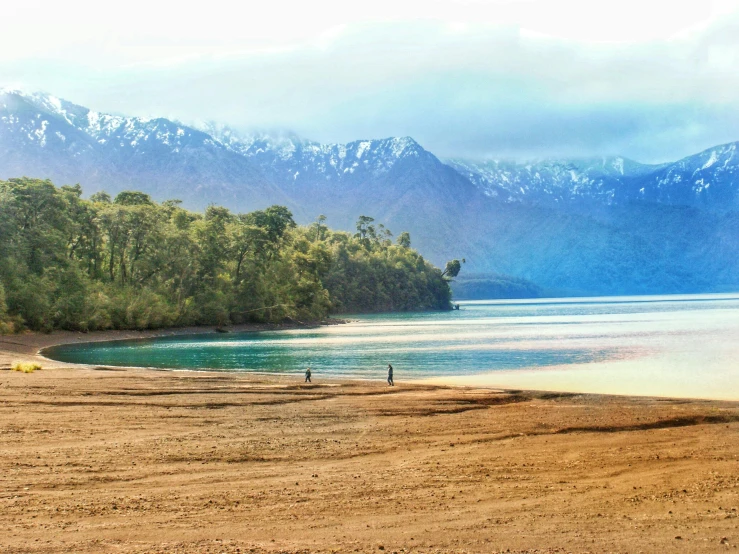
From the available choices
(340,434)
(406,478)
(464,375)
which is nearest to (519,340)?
(464,375)

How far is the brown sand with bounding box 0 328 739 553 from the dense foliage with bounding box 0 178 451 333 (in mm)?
57214

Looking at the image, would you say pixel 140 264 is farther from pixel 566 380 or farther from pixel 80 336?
pixel 566 380

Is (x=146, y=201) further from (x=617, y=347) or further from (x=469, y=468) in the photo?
(x=469, y=468)

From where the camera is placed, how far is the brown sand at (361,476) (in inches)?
440

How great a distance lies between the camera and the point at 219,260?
4412 inches

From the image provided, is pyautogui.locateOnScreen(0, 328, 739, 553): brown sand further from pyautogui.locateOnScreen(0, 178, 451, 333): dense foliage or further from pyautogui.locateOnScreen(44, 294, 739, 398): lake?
pyautogui.locateOnScreen(0, 178, 451, 333): dense foliage

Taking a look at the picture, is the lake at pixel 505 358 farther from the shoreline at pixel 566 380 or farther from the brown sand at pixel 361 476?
the brown sand at pixel 361 476

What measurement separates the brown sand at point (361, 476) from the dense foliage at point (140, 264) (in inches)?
2253

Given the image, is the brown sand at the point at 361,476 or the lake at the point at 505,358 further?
the lake at the point at 505,358

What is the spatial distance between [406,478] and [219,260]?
3949 inches

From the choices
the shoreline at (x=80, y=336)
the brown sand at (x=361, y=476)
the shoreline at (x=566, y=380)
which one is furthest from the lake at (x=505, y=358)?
the brown sand at (x=361, y=476)

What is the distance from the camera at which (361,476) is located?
14.7 meters

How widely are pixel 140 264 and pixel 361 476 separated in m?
89.6

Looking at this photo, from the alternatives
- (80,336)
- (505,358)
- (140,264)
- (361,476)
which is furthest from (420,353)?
(140,264)
